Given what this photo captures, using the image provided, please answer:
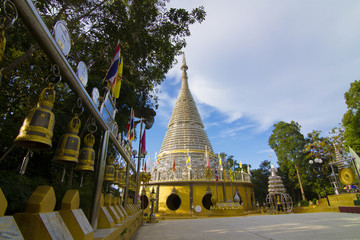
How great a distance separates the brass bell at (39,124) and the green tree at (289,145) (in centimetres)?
2858

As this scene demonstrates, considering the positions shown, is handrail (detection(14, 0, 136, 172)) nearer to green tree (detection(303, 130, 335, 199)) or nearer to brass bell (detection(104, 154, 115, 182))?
brass bell (detection(104, 154, 115, 182))

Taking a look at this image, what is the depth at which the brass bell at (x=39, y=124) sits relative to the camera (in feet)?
5.38

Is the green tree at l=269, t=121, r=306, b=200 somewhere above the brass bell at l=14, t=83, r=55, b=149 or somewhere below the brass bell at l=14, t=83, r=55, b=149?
above

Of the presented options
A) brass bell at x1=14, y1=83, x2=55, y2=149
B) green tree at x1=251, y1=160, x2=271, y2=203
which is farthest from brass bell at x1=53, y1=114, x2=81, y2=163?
green tree at x1=251, y1=160, x2=271, y2=203

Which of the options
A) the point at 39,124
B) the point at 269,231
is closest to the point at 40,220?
the point at 39,124

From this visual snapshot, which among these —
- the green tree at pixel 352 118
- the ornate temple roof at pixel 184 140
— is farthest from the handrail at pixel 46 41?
the green tree at pixel 352 118

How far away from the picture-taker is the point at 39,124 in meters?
1.67

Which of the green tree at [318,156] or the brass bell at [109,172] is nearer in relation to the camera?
the brass bell at [109,172]

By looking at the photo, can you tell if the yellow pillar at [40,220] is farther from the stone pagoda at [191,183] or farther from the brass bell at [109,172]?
the stone pagoda at [191,183]

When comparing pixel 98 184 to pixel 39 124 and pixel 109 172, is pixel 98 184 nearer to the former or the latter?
pixel 109 172

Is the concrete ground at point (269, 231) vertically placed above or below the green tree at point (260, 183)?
below

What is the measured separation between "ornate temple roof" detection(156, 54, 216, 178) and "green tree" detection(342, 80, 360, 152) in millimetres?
14072

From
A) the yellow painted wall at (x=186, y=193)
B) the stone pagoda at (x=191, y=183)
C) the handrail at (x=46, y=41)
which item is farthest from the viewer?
the stone pagoda at (x=191, y=183)

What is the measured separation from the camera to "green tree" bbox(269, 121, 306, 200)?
25141 millimetres
